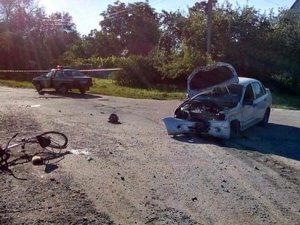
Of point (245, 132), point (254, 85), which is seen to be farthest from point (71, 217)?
point (254, 85)

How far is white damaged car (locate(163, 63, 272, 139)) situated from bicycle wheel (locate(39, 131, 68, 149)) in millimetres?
2988

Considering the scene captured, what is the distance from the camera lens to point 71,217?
18.5 feet

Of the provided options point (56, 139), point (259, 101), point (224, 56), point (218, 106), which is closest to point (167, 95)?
point (224, 56)

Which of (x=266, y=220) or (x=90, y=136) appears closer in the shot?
(x=266, y=220)

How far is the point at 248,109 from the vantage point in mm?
12727

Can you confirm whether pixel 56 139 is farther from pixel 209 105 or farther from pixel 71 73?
pixel 71 73

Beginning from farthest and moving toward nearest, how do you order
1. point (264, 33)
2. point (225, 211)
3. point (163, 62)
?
1. point (163, 62)
2. point (264, 33)
3. point (225, 211)

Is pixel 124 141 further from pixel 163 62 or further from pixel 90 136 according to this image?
pixel 163 62

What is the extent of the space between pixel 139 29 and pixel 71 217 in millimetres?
74295

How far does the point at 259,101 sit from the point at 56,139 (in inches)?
257

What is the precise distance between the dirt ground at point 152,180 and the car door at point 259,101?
107 centimetres

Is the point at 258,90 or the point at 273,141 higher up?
the point at 258,90

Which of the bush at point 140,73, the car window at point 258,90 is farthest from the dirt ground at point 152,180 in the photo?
the bush at point 140,73

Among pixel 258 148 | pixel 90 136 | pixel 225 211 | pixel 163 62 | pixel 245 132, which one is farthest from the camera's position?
pixel 163 62
